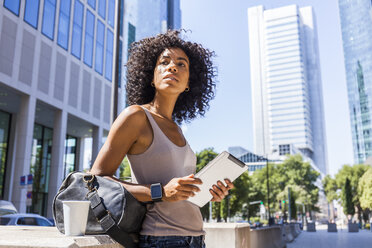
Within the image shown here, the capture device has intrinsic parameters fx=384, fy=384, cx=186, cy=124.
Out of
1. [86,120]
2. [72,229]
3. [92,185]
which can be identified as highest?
[86,120]

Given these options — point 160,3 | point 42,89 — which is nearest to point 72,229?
point 42,89

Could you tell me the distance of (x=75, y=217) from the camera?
172 cm

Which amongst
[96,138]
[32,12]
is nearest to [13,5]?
[32,12]

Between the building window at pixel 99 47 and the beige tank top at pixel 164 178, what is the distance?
33413mm

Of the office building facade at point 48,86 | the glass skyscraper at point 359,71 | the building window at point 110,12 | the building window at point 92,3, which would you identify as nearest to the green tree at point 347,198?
the office building facade at point 48,86

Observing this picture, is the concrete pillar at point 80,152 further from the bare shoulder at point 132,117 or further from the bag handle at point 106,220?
the bag handle at point 106,220

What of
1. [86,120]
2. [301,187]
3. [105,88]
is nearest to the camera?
[86,120]

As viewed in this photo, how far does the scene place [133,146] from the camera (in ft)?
6.55

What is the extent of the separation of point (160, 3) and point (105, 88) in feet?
289

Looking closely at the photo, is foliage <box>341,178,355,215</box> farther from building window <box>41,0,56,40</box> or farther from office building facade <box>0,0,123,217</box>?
building window <box>41,0,56,40</box>

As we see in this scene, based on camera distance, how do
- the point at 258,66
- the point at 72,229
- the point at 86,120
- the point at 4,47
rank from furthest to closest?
the point at 258,66
the point at 86,120
the point at 4,47
the point at 72,229

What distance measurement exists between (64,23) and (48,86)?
18.3ft

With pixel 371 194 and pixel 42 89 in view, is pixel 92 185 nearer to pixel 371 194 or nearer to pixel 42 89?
pixel 42 89

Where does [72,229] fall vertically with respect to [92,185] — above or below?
below
